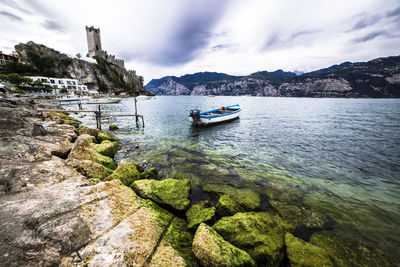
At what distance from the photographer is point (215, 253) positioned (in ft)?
11.7

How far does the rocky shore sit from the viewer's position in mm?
3135

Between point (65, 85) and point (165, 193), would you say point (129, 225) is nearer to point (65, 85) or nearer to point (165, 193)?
point (165, 193)

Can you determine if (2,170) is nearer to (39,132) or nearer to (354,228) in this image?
(39,132)

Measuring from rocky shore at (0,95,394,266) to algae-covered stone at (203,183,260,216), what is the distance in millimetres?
43

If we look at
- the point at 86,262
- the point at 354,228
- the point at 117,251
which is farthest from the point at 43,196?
the point at 354,228

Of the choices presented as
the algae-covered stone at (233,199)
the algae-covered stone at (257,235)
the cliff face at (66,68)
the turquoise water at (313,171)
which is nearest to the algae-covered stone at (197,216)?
the algae-covered stone at (257,235)

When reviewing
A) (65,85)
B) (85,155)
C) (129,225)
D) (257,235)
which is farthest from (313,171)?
(65,85)

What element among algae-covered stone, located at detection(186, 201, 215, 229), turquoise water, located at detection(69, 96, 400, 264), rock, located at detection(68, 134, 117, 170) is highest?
rock, located at detection(68, 134, 117, 170)

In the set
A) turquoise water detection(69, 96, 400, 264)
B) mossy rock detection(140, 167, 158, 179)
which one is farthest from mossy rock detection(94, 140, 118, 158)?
mossy rock detection(140, 167, 158, 179)

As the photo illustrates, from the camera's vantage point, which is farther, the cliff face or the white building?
the cliff face

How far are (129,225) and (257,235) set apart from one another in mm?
3744

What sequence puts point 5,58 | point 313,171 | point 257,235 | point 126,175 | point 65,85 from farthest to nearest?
point 5,58
point 65,85
point 313,171
point 126,175
point 257,235

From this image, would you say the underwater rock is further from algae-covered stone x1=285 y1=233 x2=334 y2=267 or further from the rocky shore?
algae-covered stone x1=285 y1=233 x2=334 y2=267

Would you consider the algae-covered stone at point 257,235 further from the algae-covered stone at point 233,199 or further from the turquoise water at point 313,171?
the turquoise water at point 313,171
